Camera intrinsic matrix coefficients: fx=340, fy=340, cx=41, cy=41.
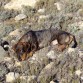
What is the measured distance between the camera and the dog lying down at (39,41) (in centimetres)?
891

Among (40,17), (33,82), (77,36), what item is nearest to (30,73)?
(33,82)

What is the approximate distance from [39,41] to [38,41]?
0.03 m

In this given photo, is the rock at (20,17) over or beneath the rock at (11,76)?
over

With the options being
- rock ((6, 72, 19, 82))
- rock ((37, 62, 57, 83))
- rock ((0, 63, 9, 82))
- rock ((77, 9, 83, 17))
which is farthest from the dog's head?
rock ((77, 9, 83, 17))

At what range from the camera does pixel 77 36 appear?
9.48 m

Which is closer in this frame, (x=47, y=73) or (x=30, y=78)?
(x=30, y=78)

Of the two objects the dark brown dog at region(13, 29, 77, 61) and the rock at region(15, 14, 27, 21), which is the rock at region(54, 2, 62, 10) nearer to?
the rock at region(15, 14, 27, 21)

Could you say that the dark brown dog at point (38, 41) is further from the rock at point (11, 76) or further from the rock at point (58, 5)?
the rock at point (58, 5)

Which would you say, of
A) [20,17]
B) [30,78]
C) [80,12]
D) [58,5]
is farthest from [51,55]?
[58,5]

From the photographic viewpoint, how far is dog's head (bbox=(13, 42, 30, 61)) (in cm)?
883

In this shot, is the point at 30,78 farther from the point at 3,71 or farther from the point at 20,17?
the point at 20,17

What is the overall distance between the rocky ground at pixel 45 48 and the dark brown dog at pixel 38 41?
16 centimetres

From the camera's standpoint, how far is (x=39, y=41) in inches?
370

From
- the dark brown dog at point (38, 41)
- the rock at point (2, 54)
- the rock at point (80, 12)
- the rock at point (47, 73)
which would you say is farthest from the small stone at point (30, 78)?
the rock at point (80, 12)
